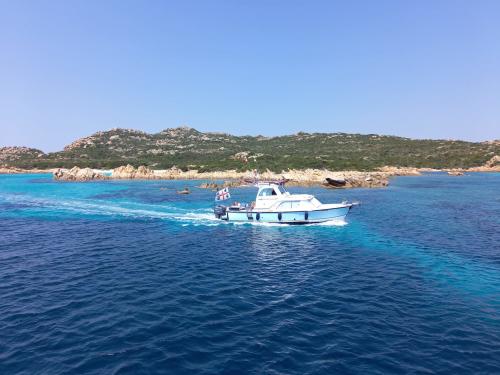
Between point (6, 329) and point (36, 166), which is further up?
point (36, 166)

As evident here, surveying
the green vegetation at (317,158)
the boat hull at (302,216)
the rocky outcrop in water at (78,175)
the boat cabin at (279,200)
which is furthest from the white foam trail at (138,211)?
the green vegetation at (317,158)

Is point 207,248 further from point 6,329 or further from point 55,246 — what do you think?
point 6,329

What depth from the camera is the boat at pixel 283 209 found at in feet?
139

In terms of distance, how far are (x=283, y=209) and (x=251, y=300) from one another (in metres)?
24.2

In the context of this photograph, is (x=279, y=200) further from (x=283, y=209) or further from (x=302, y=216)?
(x=302, y=216)

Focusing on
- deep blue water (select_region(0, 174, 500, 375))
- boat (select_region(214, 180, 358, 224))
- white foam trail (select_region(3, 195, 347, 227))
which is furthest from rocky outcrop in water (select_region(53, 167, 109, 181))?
boat (select_region(214, 180, 358, 224))

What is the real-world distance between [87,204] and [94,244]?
32892 millimetres

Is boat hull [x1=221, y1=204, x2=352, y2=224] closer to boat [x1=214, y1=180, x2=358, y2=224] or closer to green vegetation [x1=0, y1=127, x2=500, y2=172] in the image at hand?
boat [x1=214, y1=180, x2=358, y2=224]

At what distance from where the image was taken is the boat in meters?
42.3

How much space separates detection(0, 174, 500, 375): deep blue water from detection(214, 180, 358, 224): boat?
10.9 ft

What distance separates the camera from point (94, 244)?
108ft

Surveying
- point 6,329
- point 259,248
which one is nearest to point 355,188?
point 259,248

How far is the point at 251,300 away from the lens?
19.4 meters

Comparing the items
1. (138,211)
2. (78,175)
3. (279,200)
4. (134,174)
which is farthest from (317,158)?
(279,200)
